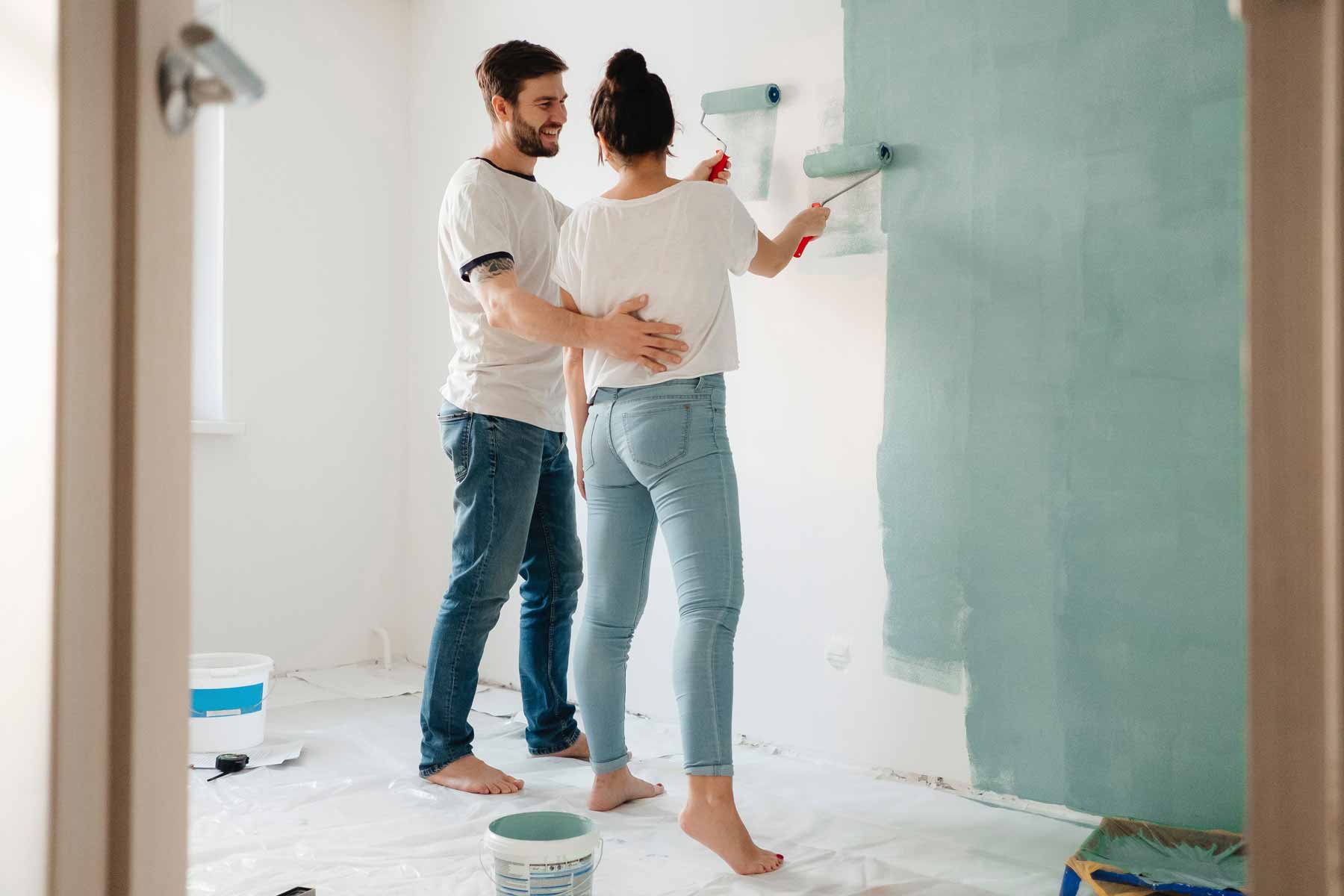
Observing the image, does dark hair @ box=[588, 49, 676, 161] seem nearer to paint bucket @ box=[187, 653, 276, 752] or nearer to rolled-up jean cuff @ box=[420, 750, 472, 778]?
rolled-up jean cuff @ box=[420, 750, 472, 778]

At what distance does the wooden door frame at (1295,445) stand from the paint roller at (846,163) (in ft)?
4.84

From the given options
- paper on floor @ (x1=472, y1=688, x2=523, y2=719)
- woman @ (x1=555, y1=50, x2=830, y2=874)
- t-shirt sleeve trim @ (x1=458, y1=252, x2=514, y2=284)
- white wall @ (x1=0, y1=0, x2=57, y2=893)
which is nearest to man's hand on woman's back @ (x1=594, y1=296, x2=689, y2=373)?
woman @ (x1=555, y1=50, x2=830, y2=874)

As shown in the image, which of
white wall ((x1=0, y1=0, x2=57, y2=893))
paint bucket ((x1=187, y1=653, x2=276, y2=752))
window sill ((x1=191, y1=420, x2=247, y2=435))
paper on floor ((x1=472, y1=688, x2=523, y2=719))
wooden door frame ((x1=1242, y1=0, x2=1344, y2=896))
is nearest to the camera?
wooden door frame ((x1=1242, y1=0, x2=1344, y2=896))

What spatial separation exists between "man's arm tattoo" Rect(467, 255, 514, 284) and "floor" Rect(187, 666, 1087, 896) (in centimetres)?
96

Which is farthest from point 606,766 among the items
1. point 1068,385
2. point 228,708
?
point 1068,385

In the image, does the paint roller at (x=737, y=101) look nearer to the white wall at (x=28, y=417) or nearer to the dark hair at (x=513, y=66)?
the dark hair at (x=513, y=66)

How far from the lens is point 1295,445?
456 mm

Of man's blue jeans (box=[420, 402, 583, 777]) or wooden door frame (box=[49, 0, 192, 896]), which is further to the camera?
man's blue jeans (box=[420, 402, 583, 777])

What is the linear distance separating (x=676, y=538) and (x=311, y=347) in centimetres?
184

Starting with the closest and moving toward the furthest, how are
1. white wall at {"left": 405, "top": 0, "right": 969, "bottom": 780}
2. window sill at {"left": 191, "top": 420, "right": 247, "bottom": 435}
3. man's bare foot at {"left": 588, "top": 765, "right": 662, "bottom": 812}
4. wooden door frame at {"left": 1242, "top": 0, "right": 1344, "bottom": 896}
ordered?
wooden door frame at {"left": 1242, "top": 0, "right": 1344, "bottom": 896} → man's bare foot at {"left": 588, "top": 765, "right": 662, "bottom": 812} → white wall at {"left": 405, "top": 0, "right": 969, "bottom": 780} → window sill at {"left": 191, "top": 420, "right": 247, "bottom": 435}

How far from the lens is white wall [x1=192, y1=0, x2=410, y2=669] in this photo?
2.88 meters


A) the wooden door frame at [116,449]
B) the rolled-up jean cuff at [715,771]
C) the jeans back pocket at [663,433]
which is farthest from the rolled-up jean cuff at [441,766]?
the wooden door frame at [116,449]

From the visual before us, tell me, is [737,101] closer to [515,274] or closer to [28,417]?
[515,274]

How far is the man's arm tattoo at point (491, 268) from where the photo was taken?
1.86 metres
